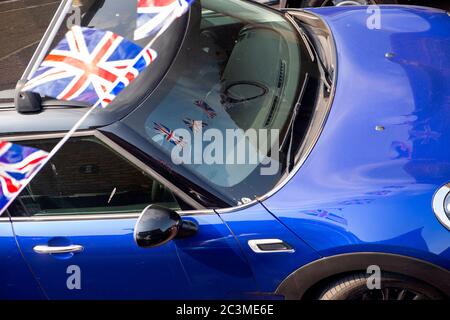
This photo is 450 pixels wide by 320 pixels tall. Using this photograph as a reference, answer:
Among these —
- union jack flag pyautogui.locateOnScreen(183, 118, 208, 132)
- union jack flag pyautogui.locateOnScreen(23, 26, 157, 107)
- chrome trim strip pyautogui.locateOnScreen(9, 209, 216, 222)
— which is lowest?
chrome trim strip pyautogui.locateOnScreen(9, 209, 216, 222)

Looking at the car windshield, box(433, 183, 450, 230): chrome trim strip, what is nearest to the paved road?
the car windshield

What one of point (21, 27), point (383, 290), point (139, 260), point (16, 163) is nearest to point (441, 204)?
point (383, 290)

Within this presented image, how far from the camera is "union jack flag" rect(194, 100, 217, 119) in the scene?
308 centimetres

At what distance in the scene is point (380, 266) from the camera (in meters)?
2.73

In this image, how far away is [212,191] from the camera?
289cm

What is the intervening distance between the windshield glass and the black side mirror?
0.26 m

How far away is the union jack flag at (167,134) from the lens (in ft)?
9.57

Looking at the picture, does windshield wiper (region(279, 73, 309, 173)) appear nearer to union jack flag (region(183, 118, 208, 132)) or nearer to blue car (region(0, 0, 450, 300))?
blue car (region(0, 0, 450, 300))

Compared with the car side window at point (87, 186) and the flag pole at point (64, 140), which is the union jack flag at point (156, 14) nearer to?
the flag pole at point (64, 140)

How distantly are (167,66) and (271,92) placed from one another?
2.02ft

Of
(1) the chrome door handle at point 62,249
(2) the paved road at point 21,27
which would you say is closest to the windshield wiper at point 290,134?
(1) the chrome door handle at point 62,249

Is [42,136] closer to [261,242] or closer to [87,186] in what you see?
[87,186]

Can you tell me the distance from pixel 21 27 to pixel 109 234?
498cm
